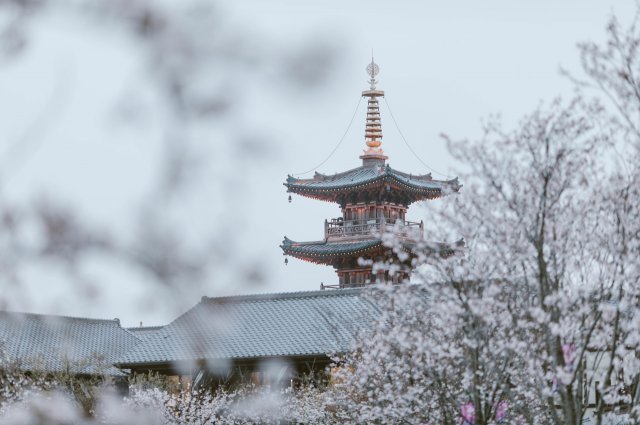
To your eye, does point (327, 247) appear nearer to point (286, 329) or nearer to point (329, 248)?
point (329, 248)

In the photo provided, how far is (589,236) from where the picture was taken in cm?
1070

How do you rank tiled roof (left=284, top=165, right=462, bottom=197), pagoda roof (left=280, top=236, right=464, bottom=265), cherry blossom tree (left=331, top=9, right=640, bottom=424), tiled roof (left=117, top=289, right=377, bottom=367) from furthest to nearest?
tiled roof (left=284, top=165, right=462, bottom=197) → pagoda roof (left=280, top=236, right=464, bottom=265) → tiled roof (left=117, top=289, right=377, bottom=367) → cherry blossom tree (left=331, top=9, right=640, bottom=424)

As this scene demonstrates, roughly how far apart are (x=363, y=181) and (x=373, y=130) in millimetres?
4761

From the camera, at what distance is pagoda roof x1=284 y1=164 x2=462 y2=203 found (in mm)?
40875

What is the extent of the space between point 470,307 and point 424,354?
9.96 feet

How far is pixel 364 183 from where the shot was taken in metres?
40.9

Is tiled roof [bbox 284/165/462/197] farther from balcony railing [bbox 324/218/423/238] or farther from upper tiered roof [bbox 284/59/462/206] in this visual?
balcony railing [bbox 324/218/423/238]

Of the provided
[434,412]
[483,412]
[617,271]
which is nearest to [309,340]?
[434,412]

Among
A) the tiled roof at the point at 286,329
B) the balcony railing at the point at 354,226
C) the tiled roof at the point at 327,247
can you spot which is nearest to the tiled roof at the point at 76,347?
the tiled roof at the point at 286,329

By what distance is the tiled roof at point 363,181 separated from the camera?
1606 inches

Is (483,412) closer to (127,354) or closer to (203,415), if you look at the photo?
(203,415)

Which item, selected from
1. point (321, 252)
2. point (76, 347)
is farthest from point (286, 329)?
point (321, 252)

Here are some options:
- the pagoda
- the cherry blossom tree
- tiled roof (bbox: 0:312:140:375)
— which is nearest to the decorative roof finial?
the pagoda

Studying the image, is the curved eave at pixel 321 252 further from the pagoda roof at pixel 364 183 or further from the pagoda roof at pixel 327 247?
the pagoda roof at pixel 364 183
